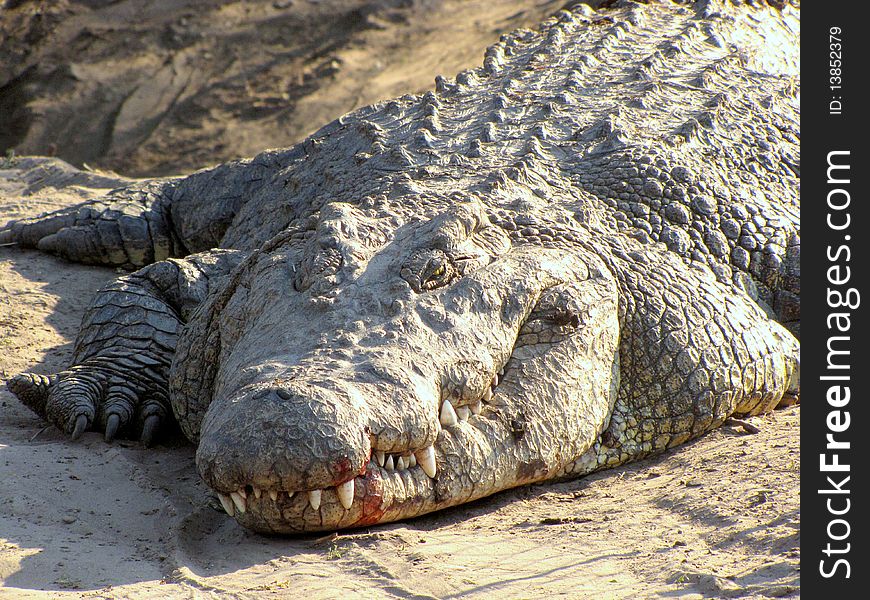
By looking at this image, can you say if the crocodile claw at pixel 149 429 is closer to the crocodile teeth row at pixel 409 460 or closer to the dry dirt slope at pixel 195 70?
the crocodile teeth row at pixel 409 460

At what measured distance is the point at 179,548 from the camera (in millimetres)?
3303

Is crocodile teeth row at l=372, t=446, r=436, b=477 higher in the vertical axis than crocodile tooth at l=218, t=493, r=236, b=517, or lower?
higher

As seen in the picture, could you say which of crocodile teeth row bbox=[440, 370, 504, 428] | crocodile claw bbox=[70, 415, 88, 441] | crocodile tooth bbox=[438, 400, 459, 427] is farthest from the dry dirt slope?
crocodile tooth bbox=[438, 400, 459, 427]

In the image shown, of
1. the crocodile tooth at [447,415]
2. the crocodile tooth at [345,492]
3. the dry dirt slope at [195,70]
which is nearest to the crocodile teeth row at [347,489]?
the crocodile tooth at [345,492]

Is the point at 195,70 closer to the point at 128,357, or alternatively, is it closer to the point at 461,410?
the point at 128,357

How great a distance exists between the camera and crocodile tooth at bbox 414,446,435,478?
11.0 ft

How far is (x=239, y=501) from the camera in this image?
→ 3.22 m

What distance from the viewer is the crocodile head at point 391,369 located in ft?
→ 10.2

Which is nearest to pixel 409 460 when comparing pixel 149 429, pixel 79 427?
pixel 149 429

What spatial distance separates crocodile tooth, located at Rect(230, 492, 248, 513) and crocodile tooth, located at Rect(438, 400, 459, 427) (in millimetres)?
704

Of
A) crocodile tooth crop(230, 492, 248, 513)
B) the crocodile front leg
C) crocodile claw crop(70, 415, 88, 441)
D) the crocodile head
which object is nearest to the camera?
the crocodile head

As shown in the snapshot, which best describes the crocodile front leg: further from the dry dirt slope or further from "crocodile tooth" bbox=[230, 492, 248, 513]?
the dry dirt slope

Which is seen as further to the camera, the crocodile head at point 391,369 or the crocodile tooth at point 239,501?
the crocodile tooth at point 239,501

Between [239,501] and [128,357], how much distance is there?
77.8 inches
